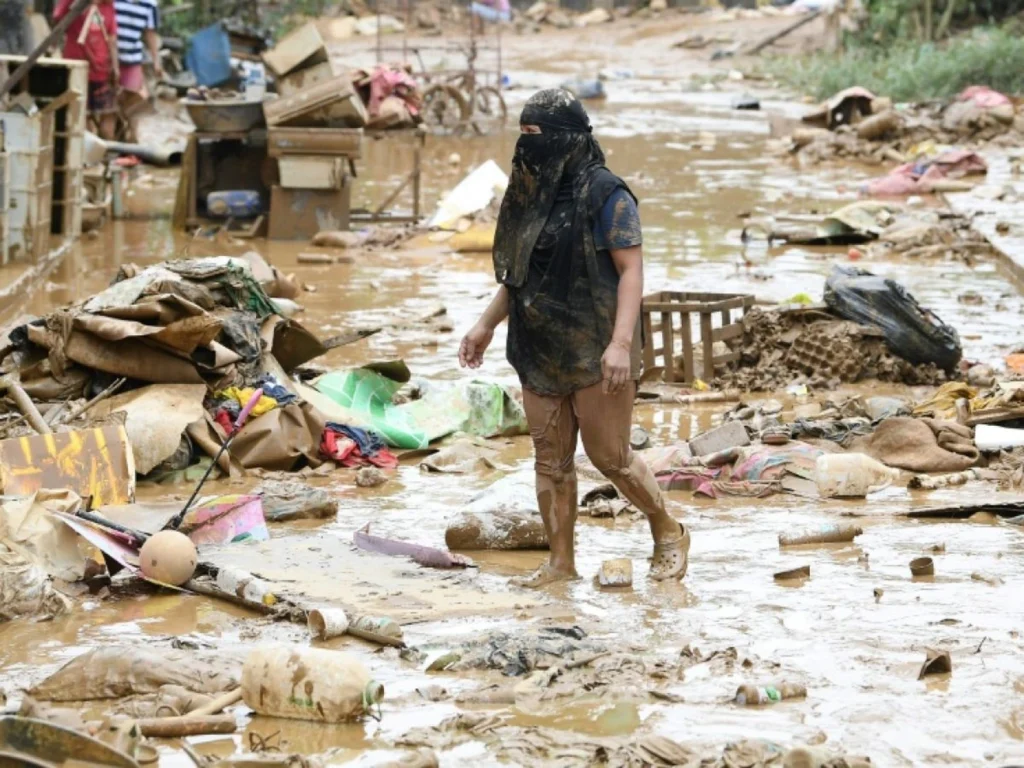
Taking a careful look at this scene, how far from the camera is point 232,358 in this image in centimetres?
845

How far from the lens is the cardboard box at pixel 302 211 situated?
15.2 meters

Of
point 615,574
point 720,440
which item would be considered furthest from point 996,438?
point 615,574

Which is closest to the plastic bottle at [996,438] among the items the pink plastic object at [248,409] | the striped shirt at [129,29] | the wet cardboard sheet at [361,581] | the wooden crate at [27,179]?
the wet cardboard sheet at [361,581]

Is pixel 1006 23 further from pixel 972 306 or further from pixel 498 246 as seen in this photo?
pixel 498 246

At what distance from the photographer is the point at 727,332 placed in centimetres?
1033

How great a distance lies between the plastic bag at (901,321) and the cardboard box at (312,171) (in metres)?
5.97

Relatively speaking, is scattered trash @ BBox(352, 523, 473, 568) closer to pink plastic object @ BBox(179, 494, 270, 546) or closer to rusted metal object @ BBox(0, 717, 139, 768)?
pink plastic object @ BBox(179, 494, 270, 546)

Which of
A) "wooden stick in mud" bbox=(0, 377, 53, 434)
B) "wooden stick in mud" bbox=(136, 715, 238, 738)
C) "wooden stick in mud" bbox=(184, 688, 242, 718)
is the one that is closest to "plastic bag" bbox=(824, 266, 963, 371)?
"wooden stick in mud" bbox=(0, 377, 53, 434)

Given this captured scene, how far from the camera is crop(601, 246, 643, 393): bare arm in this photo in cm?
584

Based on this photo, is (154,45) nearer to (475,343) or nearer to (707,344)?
(707,344)

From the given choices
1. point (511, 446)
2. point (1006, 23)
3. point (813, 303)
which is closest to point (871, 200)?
point (813, 303)

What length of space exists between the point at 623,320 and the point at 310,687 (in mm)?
1739

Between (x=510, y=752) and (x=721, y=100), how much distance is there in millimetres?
28332

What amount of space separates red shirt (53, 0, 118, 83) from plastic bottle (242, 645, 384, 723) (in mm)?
12265
